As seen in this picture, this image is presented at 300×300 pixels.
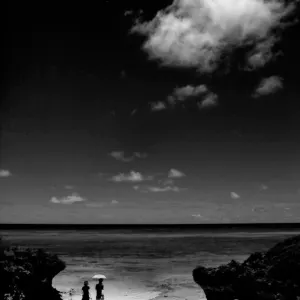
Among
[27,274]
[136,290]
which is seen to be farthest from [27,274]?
[136,290]

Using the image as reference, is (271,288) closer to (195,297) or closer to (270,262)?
(270,262)

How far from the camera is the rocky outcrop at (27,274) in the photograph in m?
18.3

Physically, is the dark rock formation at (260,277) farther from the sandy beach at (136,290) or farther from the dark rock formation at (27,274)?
the dark rock formation at (27,274)

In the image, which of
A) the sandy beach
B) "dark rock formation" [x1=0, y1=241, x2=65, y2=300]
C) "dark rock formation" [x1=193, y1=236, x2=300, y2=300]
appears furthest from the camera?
the sandy beach

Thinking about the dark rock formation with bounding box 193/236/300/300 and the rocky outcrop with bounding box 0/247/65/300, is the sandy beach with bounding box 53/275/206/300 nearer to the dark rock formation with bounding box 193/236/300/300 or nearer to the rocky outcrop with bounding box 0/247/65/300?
the rocky outcrop with bounding box 0/247/65/300

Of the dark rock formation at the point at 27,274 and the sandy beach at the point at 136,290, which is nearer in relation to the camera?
the dark rock formation at the point at 27,274

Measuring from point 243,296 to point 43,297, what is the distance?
11389 mm

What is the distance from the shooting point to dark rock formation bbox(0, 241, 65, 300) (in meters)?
18.3

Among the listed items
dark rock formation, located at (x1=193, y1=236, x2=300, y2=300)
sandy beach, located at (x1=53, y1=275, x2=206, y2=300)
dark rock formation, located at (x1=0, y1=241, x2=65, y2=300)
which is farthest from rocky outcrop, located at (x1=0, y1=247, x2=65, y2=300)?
dark rock formation, located at (x1=193, y1=236, x2=300, y2=300)

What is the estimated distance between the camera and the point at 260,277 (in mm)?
16688

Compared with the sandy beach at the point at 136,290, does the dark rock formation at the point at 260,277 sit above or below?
above

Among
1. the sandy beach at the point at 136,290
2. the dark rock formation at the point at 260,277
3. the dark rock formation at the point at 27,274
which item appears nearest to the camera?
the dark rock formation at the point at 260,277

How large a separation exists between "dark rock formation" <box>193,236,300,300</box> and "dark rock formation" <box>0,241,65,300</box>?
28.8 feet

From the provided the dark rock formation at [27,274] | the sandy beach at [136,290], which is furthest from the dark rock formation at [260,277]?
the dark rock formation at [27,274]
